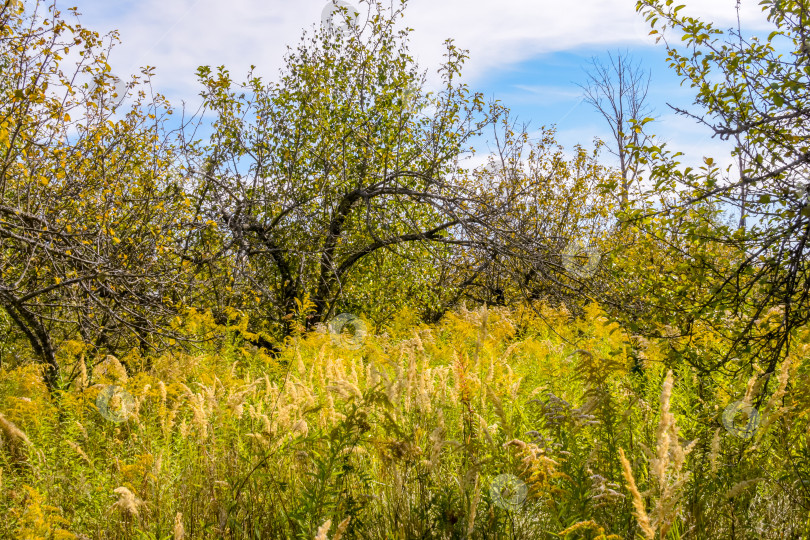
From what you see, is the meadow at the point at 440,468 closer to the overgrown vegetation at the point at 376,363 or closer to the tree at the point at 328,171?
the overgrown vegetation at the point at 376,363

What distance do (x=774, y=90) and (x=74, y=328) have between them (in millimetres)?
7184

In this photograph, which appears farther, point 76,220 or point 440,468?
point 76,220

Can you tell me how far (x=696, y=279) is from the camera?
3.39 meters

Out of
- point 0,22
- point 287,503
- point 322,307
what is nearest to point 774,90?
point 287,503

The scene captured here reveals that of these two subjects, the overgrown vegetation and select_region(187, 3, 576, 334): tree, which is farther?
select_region(187, 3, 576, 334): tree

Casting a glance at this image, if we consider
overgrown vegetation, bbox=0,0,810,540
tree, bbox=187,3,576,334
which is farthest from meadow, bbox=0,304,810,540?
tree, bbox=187,3,576,334

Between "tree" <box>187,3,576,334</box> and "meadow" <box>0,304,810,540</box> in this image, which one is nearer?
"meadow" <box>0,304,810,540</box>

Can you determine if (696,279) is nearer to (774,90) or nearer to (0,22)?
(774,90)

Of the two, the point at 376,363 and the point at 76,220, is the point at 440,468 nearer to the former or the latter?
the point at 376,363

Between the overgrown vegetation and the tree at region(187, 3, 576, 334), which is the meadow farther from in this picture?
the tree at region(187, 3, 576, 334)

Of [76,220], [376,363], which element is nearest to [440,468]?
[376,363]

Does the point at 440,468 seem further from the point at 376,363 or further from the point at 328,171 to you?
the point at 328,171

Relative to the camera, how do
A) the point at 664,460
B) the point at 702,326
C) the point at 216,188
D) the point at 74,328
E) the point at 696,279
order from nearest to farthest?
the point at 664,460
the point at 696,279
the point at 702,326
the point at 74,328
the point at 216,188

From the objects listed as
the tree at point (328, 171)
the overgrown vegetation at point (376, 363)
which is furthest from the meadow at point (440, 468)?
the tree at point (328, 171)
